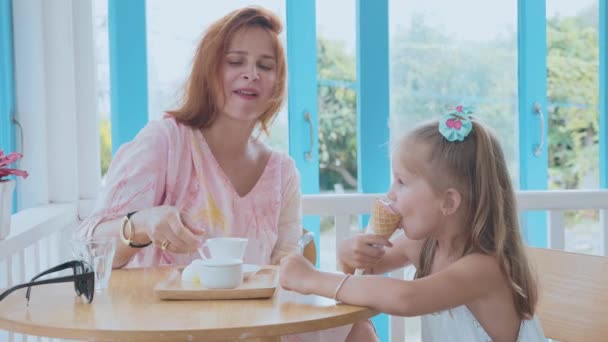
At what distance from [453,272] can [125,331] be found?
646 millimetres

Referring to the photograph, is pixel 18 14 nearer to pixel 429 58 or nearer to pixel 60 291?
pixel 60 291

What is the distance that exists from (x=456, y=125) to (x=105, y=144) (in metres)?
1.54

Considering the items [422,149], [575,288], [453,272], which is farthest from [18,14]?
[575,288]

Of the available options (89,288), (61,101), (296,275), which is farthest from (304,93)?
(89,288)

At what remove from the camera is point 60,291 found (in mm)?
1496

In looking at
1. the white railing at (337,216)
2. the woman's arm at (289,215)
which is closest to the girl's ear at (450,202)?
the woman's arm at (289,215)

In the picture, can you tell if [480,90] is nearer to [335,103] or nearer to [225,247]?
[335,103]

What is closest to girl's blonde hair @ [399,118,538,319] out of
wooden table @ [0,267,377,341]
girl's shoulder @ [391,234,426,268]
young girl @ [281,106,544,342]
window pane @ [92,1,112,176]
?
young girl @ [281,106,544,342]

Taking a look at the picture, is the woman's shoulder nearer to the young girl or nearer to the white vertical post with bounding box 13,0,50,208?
the young girl

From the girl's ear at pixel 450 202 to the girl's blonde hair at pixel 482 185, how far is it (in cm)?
1

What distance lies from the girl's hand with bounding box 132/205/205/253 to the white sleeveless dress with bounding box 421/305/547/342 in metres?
0.55

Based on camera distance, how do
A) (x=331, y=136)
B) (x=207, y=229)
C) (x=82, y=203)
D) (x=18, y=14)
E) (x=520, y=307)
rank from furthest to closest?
(x=331, y=136) → (x=82, y=203) → (x=18, y=14) → (x=207, y=229) → (x=520, y=307)

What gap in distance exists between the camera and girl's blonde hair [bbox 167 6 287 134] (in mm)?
2055

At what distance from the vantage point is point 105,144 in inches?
109
